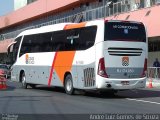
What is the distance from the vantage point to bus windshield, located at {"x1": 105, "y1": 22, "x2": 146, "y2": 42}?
19891 mm

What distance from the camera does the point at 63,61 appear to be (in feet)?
74.4

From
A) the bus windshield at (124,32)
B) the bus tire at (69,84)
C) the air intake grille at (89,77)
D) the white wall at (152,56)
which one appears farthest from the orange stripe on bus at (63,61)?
the white wall at (152,56)

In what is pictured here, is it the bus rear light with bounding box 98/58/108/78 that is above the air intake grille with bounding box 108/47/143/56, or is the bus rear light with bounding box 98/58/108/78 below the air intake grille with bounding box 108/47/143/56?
below

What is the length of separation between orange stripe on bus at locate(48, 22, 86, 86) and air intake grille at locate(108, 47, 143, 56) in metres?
2.21

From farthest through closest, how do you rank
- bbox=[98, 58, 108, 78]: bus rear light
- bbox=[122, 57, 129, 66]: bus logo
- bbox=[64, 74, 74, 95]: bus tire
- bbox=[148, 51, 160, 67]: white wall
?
1. bbox=[148, 51, 160, 67]: white wall
2. bbox=[64, 74, 74, 95]: bus tire
3. bbox=[122, 57, 129, 66]: bus logo
4. bbox=[98, 58, 108, 78]: bus rear light

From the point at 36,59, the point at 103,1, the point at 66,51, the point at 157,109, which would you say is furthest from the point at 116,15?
the point at 157,109

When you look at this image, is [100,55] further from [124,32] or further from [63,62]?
[63,62]

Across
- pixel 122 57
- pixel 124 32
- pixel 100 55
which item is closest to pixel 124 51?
pixel 122 57

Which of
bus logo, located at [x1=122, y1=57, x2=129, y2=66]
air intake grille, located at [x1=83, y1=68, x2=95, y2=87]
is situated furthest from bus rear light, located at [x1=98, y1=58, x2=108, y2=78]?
bus logo, located at [x1=122, y1=57, x2=129, y2=66]

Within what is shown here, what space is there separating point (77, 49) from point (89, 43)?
1168 millimetres

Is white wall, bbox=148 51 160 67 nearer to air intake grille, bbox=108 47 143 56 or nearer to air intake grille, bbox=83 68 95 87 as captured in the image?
air intake grille, bbox=108 47 143 56

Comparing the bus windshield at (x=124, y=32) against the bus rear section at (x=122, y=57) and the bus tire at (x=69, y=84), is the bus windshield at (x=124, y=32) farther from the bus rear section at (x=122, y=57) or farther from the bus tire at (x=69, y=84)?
the bus tire at (x=69, y=84)

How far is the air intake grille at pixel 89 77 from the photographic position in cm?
2012

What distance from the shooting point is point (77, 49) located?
21.4m
